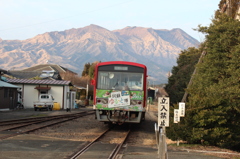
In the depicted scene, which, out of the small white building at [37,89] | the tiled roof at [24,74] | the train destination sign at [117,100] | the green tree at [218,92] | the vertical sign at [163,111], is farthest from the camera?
the tiled roof at [24,74]

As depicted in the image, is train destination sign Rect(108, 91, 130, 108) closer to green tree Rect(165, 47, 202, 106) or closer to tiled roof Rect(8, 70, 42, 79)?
green tree Rect(165, 47, 202, 106)

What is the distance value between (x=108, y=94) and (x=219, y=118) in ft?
17.1

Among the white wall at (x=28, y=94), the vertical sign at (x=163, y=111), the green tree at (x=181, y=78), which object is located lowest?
the vertical sign at (x=163, y=111)

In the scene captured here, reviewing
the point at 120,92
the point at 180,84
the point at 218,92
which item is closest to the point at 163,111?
the point at 120,92

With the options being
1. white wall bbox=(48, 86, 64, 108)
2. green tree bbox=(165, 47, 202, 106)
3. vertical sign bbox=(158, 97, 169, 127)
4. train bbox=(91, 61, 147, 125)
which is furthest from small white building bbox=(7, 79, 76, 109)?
vertical sign bbox=(158, 97, 169, 127)

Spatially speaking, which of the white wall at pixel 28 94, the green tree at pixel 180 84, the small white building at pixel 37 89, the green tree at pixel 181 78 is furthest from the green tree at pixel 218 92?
the white wall at pixel 28 94

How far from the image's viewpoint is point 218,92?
1552cm

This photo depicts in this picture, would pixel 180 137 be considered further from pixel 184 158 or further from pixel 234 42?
pixel 234 42

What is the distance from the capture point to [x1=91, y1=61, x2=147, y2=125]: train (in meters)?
15.9

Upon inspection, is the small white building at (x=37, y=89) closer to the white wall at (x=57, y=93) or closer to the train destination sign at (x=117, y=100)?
the white wall at (x=57, y=93)

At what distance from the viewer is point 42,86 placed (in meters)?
41.0

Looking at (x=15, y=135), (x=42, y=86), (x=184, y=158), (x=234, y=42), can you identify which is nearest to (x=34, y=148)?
(x=15, y=135)

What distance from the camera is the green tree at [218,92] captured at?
43.2 ft

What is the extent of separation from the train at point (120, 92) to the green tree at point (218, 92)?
2431 mm
